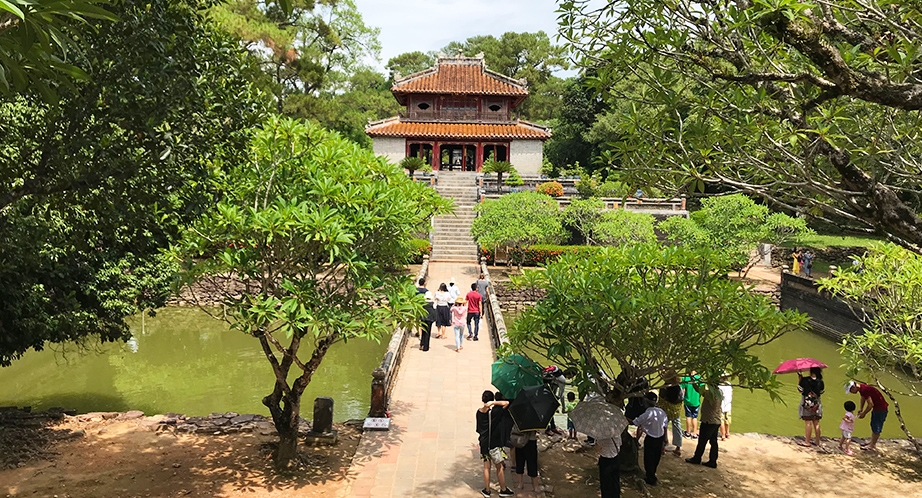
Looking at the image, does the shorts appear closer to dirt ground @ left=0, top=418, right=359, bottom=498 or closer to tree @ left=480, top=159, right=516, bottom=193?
dirt ground @ left=0, top=418, right=359, bottom=498

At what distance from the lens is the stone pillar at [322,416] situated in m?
8.09

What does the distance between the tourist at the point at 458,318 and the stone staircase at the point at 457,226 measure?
9.70 m

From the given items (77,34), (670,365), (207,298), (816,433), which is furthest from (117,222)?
Answer: (207,298)

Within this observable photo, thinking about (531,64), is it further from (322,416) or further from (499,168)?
(322,416)

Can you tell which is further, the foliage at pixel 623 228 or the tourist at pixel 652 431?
the foliage at pixel 623 228

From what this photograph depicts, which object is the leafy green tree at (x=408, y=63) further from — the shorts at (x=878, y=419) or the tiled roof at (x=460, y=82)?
the shorts at (x=878, y=419)

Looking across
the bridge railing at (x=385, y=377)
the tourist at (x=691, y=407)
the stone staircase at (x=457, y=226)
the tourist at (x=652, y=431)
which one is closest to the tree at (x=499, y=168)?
the stone staircase at (x=457, y=226)

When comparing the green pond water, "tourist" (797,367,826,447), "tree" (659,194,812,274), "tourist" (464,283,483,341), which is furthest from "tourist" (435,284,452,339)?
"tree" (659,194,812,274)

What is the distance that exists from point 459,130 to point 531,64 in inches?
728

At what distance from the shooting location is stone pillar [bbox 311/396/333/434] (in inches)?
318

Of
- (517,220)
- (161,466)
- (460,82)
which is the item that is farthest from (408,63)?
(161,466)

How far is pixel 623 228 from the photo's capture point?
66.9 ft

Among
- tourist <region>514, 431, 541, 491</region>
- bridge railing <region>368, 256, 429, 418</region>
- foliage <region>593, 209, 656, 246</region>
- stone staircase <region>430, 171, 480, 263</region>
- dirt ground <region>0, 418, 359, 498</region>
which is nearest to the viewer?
tourist <region>514, 431, 541, 491</region>

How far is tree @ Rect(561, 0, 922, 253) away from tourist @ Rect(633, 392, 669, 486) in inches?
99.8
